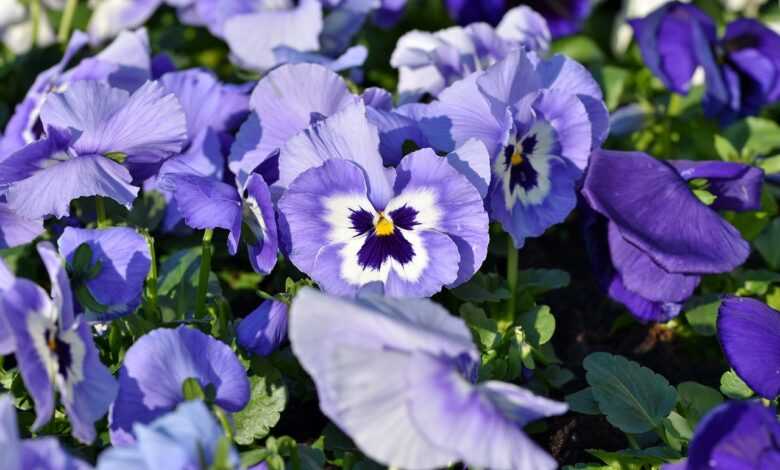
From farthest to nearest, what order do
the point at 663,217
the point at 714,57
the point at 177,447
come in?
the point at 714,57 → the point at 663,217 → the point at 177,447

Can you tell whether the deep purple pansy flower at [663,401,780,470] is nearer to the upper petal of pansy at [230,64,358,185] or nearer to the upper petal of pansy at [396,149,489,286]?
the upper petal of pansy at [396,149,489,286]

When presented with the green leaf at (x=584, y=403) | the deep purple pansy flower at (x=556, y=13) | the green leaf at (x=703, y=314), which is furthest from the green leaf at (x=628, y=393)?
the deep purple pansy flower at (x=556, y=13)

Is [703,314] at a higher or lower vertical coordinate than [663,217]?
lower

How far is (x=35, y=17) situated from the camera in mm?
2033

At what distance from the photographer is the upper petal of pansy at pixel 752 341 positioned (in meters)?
1.12

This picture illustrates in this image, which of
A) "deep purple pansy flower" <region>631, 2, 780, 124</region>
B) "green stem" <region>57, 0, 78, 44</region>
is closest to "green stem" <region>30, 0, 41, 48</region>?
"green stem" <region>57, 0, 78, 44</region>

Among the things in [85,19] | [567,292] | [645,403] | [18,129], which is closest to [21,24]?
[85,19]

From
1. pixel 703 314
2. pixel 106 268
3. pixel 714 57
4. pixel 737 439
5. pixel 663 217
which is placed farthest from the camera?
pixel 714 57

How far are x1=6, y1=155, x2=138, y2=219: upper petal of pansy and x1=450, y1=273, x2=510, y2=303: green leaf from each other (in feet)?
1.19

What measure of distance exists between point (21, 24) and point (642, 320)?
1190 millimetres

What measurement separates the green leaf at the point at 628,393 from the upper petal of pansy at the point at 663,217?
0.49ft

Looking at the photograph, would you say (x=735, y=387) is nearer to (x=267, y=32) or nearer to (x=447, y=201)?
(x=447, y=201)

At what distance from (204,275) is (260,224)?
0.08m

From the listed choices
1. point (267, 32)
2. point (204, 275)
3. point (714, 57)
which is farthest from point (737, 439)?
point (267, 32)
